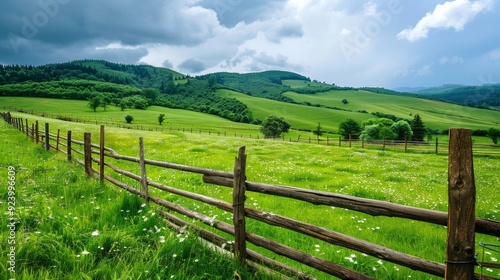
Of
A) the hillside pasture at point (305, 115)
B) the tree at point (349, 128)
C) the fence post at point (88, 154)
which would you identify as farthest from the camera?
the hillside pasture at point (305, 115)

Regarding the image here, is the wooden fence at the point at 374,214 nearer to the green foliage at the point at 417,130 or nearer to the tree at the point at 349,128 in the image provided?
the tree at the point at 349,128

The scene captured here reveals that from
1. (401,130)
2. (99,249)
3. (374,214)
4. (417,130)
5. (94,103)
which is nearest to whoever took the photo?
(374,214)

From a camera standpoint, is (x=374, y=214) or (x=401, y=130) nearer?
(x=374, y=214)

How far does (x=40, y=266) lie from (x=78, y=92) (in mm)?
176616

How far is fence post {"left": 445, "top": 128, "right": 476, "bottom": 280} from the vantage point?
8.52 feet

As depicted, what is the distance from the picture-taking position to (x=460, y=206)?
2.68m

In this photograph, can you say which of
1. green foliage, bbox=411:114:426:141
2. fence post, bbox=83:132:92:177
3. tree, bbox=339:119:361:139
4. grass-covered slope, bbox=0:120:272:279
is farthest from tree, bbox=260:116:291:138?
grass-covered slope, bbox=0:120:272:279

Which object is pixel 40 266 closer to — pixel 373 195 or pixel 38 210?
pixel 38 210

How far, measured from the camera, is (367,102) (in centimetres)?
19488

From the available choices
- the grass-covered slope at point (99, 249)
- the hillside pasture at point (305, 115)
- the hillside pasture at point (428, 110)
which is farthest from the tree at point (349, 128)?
the grass-covered slope at point (99, 249)

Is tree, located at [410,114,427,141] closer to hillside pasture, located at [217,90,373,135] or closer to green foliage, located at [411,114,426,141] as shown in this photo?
green foliage, located at [411,114,426,141]

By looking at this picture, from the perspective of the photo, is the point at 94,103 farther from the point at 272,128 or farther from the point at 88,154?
the point at 88,154

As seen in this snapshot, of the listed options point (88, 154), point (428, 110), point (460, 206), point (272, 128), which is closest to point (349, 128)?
point (272, 128)

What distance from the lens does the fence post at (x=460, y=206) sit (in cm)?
260
